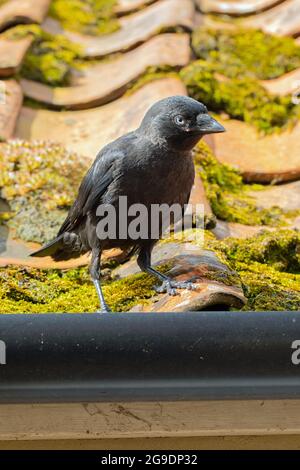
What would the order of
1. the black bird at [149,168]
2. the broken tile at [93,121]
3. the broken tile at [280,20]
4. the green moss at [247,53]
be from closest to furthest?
1. the black bird at [149,168]
2. the broken tile at [93,121]
3. the green moss at [247,53]
4. the broken tile at [280,20]

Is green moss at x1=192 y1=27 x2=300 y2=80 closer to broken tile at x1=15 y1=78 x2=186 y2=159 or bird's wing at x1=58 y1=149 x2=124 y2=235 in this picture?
broken tile at x1=15 y1=78 x2=186 y2=159

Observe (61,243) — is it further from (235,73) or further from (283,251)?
(235,73)

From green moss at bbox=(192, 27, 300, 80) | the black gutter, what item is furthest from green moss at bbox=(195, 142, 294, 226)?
the black gutter

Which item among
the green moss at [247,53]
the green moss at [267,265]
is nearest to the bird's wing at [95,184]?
the green moss at [267,265]

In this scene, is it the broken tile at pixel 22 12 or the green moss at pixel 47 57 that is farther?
the broken tile at pixel 22 12

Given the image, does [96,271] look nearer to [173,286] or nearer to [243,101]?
[173,286]

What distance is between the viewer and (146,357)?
2070mm

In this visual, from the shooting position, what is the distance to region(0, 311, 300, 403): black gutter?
2062 mm

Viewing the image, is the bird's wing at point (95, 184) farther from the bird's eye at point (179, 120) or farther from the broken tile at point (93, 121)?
the broken tile at point (93, 121)

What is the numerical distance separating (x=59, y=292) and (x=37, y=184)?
2.79 feet

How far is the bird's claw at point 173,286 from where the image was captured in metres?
2.69
